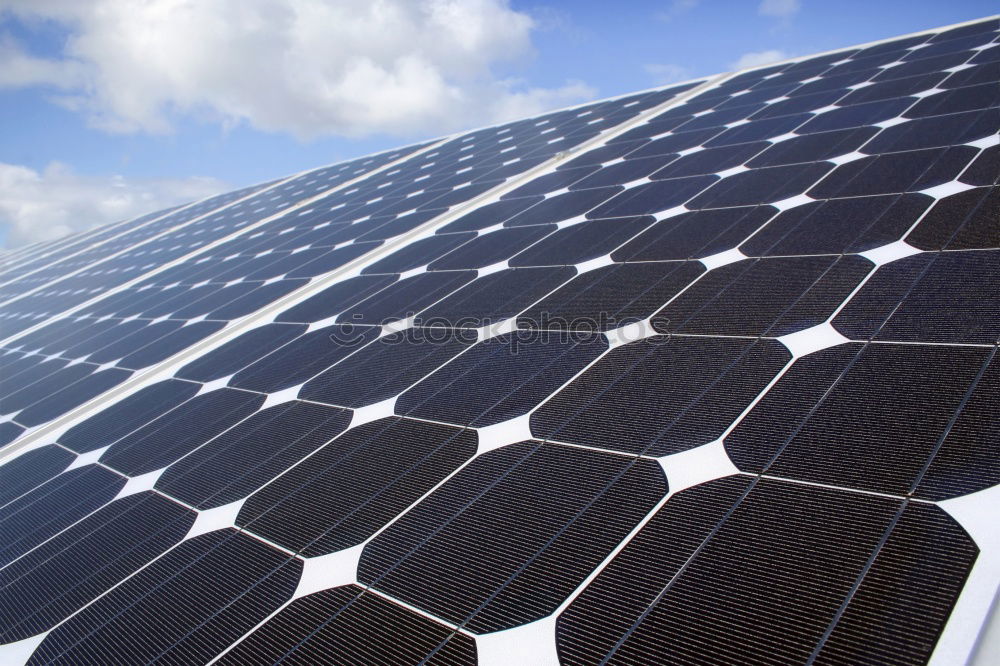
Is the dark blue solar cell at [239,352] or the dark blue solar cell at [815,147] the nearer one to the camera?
the dark blue solar cell at [239,352]

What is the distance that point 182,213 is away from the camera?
34.3 meters

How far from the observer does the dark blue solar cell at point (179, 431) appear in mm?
6262

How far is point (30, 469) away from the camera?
286 inches

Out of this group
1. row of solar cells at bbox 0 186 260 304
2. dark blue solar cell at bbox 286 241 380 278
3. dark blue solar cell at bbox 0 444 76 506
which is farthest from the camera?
row of solar cells at bbox 0 186 260 304

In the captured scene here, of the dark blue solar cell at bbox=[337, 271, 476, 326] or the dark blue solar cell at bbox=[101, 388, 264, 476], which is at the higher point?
the dark blue solar cell at bbox=[337, 271, 476, 326]

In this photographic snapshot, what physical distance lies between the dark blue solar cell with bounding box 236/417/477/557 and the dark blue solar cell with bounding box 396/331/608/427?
0.23 meters

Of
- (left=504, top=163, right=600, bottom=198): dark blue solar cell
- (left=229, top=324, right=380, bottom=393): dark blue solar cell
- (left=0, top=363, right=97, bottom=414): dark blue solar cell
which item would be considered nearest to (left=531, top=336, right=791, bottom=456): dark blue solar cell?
(left=229, top=324, right=380, bottom=393): dark blue solar cell

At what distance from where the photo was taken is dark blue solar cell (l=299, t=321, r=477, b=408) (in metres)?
6.03

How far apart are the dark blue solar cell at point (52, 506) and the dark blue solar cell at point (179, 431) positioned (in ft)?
0.66

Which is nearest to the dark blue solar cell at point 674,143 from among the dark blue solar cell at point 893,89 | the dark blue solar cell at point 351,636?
the dark blue solar cell at point 893,89

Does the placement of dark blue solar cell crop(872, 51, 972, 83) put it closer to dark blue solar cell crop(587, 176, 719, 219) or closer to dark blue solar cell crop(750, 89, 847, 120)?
dark blue solar cell crop(750, 89, 847, 120)

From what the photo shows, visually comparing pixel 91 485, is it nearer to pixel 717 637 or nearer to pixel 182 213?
pixel 717 637

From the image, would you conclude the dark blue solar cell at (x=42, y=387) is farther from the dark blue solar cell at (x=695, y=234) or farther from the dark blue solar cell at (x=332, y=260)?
the dark blue solar cell at (x=695, y=234)

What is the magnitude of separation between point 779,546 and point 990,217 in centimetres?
431
